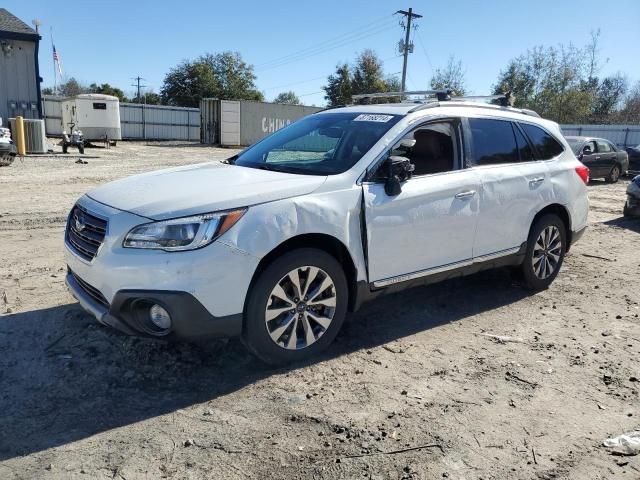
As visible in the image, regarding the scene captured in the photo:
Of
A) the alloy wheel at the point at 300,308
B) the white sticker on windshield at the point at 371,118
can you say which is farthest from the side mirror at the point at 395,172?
the alloy wheel at the point at 300,308

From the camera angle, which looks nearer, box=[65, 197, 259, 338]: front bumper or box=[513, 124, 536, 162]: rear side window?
box=[65, 197, 259, 338]: front bumper

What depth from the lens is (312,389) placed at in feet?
11.3

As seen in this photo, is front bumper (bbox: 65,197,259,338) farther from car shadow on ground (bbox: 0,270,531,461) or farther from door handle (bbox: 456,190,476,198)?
door handle (bbox: 456,190,476,198)

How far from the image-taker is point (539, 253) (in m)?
5.42

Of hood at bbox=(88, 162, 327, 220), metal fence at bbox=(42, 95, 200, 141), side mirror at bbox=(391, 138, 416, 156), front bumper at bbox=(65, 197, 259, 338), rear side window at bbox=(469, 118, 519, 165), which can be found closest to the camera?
front bumper at bbox=(65, 197, 259, 338)

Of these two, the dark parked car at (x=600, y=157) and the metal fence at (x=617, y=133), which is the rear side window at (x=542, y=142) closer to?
the dark parked car at (x=600, y=157)

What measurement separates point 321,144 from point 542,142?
2474mm

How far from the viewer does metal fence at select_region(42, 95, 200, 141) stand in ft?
117

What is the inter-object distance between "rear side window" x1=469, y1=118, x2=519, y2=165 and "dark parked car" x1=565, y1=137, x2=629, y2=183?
12.6 metres

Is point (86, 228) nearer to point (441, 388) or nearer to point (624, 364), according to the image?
point (441, 388)

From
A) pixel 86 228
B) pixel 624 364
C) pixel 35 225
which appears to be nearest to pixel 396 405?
pixel 624 364

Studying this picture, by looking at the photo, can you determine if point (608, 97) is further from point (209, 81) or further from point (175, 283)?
point (175, 283)

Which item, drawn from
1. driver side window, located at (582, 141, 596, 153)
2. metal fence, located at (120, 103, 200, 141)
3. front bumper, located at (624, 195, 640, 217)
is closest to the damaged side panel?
front bumper, located at (624, 195, 640, 217)

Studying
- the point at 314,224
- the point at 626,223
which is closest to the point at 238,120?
the point at 626,223
